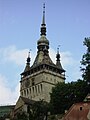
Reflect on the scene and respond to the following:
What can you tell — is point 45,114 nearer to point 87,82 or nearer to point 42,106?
point 42,106

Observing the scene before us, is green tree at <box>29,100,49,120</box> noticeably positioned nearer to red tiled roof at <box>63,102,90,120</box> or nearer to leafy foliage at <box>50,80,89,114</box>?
leafy foliage at <box>50,80,89,114</box>

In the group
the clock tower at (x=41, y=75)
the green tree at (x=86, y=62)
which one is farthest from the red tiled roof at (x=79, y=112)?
the clock tower at (x=41, y=75)

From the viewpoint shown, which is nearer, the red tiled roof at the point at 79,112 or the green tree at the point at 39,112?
the red tiled roof at the point at 79,112

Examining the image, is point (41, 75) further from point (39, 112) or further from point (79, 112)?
point (79, 112)

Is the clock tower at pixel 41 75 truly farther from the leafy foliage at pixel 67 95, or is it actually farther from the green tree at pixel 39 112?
the green tree at pixel 39 112

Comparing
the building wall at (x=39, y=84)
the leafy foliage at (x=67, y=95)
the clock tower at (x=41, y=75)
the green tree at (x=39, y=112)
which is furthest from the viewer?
the clock tower at (x=41, y=75)

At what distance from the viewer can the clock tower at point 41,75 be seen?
133 m

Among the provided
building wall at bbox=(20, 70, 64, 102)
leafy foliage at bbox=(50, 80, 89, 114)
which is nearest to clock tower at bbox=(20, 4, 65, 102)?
building wall at bbox=(20, 70, 64, 102)

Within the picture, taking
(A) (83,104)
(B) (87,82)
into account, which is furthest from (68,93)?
(A) (83,104)

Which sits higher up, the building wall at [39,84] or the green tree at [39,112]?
the building wall at [39,84]

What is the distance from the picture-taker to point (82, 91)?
98.2m

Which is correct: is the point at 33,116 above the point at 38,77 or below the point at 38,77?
below

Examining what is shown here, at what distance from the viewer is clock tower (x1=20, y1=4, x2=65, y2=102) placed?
437 ft

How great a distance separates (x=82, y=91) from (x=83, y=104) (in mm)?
24205
